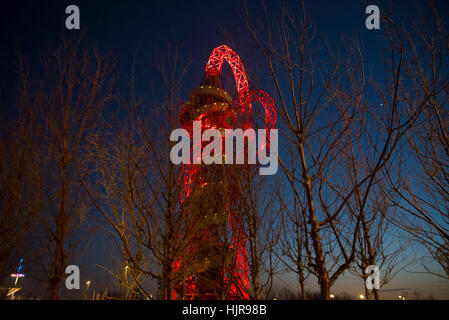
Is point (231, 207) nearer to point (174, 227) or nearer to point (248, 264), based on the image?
point (174, 227)

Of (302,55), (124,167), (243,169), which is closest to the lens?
(302,55)

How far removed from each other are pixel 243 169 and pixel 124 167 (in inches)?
75.4

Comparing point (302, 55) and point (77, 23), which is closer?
point (302, 55)

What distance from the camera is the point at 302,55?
2.65 metres
